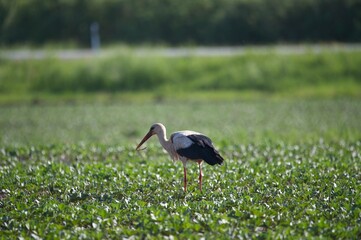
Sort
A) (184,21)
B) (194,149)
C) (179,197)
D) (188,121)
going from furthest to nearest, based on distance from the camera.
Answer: (184,21), (188,121), (194,149), (179,197)

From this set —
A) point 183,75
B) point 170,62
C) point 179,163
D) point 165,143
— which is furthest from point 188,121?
point 165,143

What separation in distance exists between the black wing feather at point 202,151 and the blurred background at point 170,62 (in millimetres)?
7384

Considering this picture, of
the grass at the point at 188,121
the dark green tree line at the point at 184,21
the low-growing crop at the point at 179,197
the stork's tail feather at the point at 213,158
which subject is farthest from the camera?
the dark green tree line at the point at 184,21

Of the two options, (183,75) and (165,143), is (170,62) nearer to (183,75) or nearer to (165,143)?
(183,75)

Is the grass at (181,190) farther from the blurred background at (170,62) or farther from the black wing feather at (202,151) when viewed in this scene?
the blurred background at (170,62)

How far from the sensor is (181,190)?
35.7ft

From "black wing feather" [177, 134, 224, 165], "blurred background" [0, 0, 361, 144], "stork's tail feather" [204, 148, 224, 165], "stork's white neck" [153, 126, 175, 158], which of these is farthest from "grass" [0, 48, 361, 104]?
"stork's tail feather" [204, 148, 224, 165]

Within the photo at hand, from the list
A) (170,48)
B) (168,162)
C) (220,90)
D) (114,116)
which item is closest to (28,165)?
(168,162)

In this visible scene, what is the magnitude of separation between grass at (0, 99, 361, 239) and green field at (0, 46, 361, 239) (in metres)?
0.02

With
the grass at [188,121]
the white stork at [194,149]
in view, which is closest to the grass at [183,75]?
the grass at [188,121]

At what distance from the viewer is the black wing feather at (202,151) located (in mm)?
10617

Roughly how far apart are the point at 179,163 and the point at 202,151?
249cm

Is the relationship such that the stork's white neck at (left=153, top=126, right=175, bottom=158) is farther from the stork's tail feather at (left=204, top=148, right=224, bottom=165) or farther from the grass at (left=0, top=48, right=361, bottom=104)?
the grass at (left=0, top=48, right=361, bottom=104)

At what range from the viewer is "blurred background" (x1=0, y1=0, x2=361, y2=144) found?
22.5 metres
